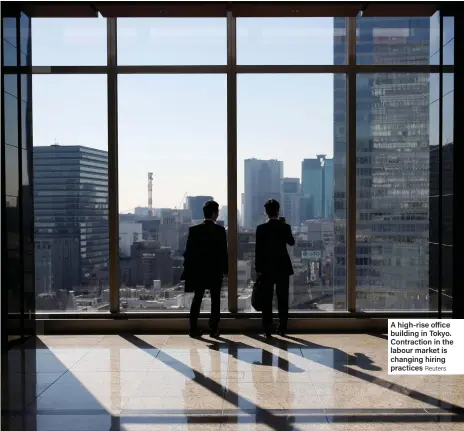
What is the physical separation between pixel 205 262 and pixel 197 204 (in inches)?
34.4

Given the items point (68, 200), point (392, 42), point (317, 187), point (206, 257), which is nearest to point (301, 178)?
point (317, 187)

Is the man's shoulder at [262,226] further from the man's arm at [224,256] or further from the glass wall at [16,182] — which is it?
the glass wall at [16,182]

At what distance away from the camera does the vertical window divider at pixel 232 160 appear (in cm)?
712

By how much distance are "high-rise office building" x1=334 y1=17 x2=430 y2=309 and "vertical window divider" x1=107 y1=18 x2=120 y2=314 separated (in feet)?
8.99

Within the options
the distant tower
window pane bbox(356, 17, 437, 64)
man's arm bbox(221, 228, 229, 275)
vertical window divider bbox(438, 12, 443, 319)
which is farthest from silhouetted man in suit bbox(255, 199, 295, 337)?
window pane bbox(356, 17, 437, 64)

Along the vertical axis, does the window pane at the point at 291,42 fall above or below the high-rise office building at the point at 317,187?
above

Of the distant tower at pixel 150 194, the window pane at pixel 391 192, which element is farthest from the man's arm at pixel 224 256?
the window pane at pixel 391 192

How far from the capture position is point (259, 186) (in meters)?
7.27

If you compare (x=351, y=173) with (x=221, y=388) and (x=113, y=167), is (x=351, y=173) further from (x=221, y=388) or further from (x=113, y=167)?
(x=221, y=388)

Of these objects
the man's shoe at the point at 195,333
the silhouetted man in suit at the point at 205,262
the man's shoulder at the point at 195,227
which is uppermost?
the man's shoulder at the point at 195,227

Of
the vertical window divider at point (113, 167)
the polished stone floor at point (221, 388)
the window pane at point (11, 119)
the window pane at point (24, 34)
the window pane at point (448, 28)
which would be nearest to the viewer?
the polished stone floor at point (221, 388)

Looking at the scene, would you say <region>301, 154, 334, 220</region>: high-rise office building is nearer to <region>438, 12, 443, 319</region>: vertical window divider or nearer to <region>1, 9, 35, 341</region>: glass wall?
<region>438, 12, 443, 319</region>: vertical window divider

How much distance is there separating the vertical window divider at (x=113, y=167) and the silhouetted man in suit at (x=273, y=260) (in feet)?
5.98

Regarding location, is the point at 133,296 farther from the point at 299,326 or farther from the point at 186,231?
the point at 299,326
